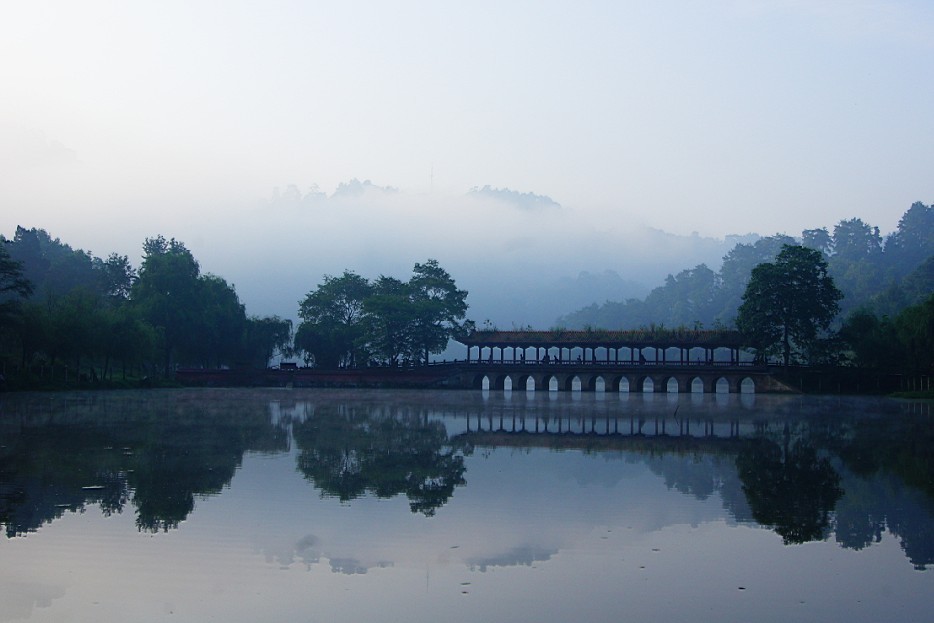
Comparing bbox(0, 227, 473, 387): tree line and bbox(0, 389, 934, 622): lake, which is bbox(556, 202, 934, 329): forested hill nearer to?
bbox(0, 227, 473, 387): tree line

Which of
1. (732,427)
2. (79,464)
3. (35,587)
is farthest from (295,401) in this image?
(35,587)

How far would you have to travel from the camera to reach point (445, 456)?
1022 inches

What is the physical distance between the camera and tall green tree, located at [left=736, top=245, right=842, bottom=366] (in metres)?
78.4

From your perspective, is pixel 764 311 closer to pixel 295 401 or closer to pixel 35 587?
pixel 295 401

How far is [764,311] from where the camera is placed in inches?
3132

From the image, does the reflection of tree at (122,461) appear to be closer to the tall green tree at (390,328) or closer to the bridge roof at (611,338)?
the tall green tree at (390,328)

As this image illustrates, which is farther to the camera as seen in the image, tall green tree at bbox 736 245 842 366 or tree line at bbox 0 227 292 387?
tall green tree at bbox 736 245 842 366

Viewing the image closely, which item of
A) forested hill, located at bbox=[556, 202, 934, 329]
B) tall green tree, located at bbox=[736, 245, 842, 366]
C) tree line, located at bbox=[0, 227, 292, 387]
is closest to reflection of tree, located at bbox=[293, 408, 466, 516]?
tree line, located at bbox=[0, 227, 292, 387]

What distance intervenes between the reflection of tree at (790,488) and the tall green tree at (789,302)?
52.2 m

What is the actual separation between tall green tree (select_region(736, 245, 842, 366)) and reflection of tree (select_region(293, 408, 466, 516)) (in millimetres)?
49497

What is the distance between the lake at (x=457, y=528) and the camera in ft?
36.9

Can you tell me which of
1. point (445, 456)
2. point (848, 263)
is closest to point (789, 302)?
point (445, 456)

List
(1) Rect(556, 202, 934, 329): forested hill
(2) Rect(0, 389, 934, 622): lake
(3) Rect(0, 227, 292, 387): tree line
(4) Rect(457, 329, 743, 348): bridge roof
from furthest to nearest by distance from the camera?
(1) Rect(556, 202, 934, 329): forested hill < (4) Rect(457, 329, 743, 348): bridge roof < (3) Rect(0, 227, 292, 387): tree line < (2) Rect(0, 389, 934, 622): lake

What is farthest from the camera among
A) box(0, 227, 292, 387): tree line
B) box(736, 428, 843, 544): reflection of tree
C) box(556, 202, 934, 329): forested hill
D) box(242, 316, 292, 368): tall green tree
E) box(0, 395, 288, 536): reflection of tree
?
box(556, 202, 934, 329): forested hill
